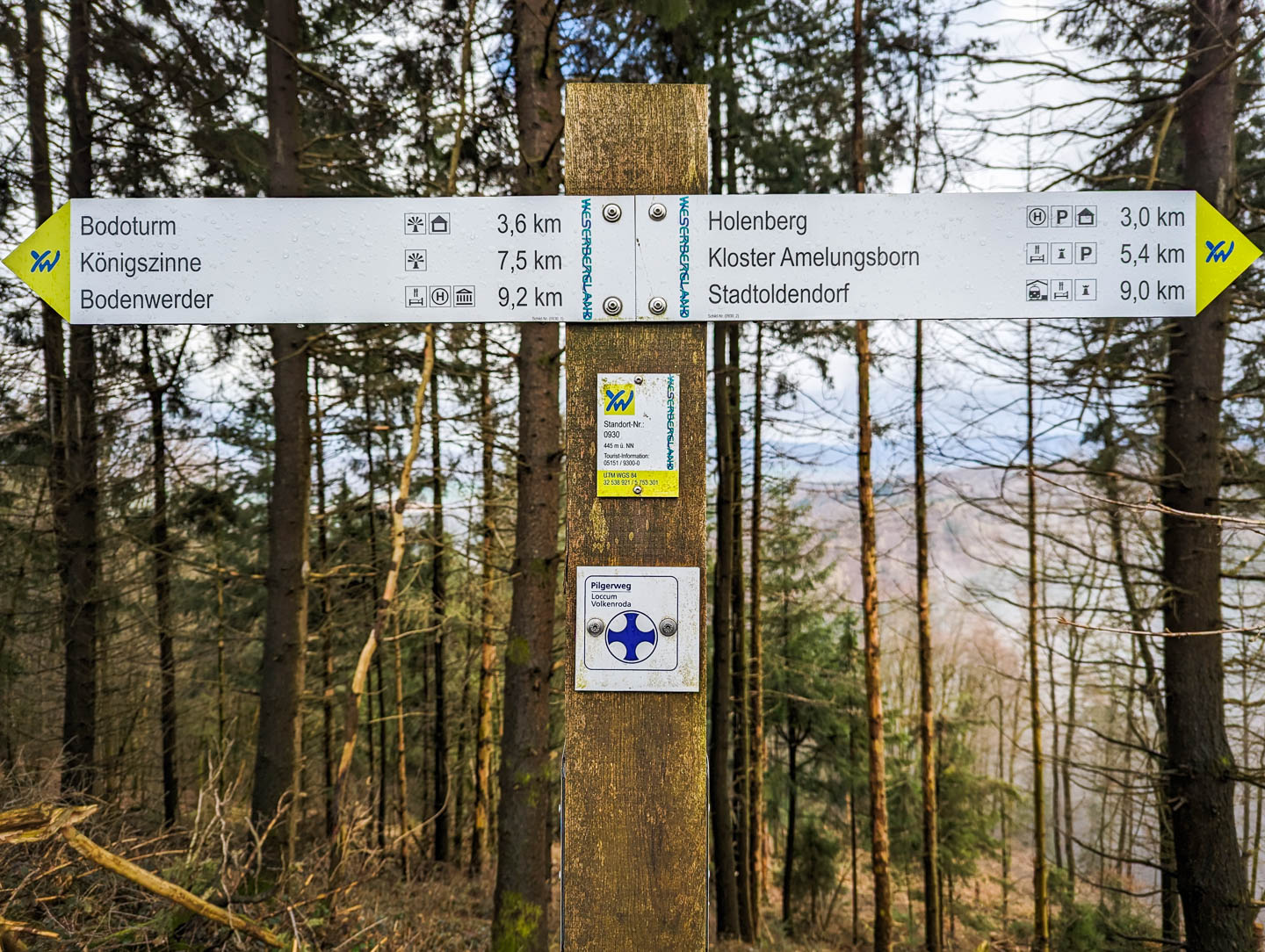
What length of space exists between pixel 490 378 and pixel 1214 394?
27.2ft

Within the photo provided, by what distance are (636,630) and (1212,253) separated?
1.36 meters

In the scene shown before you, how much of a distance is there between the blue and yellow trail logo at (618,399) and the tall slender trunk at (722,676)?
8491 millimetres

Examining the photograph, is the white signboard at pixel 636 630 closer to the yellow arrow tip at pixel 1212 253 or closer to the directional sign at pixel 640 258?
the directional sign at pixel 640 258

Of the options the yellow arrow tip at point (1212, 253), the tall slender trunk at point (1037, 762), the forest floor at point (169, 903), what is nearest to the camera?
the yellow arrow tip at point (1212, 253)

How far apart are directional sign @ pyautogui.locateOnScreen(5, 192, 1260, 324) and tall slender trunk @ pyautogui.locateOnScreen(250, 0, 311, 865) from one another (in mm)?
4692

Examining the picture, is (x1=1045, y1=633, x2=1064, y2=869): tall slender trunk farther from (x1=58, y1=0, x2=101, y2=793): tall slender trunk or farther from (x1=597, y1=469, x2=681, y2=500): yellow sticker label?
(x1=58, y1=0, x2=101, y2=793): tall slender trunk

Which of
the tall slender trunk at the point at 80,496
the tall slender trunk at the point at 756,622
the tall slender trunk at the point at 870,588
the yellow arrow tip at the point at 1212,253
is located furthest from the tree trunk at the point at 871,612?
the tall slender trunk at the point at 80,496

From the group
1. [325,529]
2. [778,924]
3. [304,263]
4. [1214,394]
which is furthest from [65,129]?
[778,924]

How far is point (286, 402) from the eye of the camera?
20.1 ft

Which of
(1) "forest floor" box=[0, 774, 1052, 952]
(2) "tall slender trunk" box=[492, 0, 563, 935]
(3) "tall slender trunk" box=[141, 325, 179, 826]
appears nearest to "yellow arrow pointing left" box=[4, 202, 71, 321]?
(1) "forest floor" box=[0, 774, 1052, 952]

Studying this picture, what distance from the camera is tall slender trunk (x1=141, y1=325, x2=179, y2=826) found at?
32.7ft

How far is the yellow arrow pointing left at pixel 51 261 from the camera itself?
1479 millimetres

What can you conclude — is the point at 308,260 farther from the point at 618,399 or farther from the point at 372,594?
the point at 372,594

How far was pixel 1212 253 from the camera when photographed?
55.8 inches
